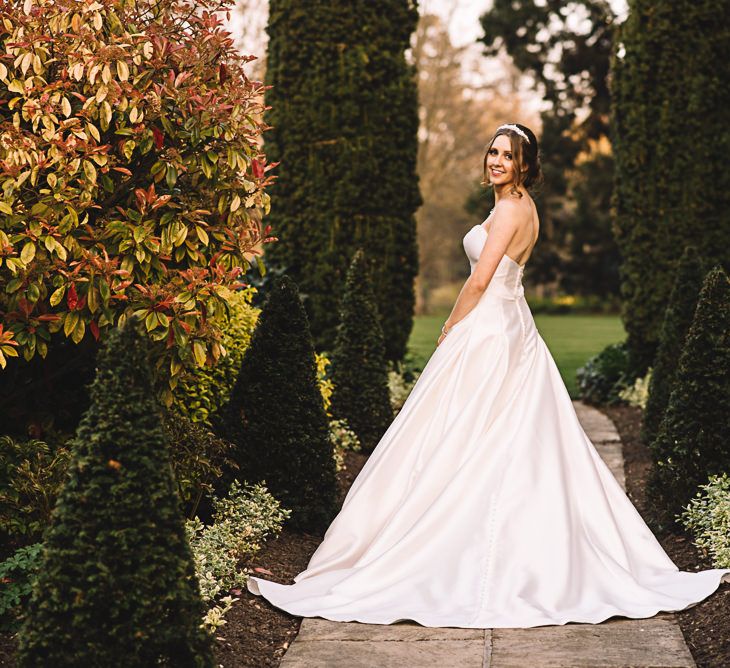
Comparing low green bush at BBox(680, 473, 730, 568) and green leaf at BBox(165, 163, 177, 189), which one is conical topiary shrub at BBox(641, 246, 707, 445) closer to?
low green bush at BBox(680, 473, 730, 568)

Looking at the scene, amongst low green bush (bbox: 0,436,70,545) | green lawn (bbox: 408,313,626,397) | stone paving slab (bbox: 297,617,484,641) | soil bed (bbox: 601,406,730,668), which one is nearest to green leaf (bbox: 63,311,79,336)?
low green bush (bbox: 0,436,70,545)

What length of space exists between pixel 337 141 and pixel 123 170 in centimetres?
560

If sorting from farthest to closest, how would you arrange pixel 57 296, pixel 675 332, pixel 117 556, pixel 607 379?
pixel 607 379 < pixel 675 332 < pixel 57 296 < pixel 117 556

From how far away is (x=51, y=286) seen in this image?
5066 mm

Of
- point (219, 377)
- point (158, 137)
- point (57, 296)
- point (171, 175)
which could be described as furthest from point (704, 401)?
point (57, 296)

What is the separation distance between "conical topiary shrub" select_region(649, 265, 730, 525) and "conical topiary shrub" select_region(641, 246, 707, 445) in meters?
2.38

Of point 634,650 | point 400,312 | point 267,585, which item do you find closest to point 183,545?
point 267,585

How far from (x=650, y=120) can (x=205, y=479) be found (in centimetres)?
752

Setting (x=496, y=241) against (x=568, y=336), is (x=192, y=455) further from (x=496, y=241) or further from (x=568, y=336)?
(x=568, y=336)

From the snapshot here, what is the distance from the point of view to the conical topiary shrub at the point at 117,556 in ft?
11.1

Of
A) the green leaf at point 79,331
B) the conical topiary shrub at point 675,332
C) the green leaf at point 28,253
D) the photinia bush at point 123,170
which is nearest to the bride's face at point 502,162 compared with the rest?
the photinia bush at point 123,170

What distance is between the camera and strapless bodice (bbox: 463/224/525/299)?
17.6ft

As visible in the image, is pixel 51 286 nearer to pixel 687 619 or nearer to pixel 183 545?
pixel 183 545

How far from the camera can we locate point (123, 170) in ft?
15.6
